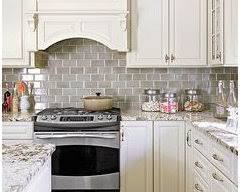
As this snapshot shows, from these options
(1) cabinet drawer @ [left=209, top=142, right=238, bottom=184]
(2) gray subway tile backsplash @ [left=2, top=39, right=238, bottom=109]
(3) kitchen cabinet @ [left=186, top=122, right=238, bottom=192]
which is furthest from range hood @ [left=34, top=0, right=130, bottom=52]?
(1) cabinet drawer @ [left=209, top=142, right=238, bottom=184]

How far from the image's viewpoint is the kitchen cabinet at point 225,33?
101 inches

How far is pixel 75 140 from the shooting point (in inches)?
116

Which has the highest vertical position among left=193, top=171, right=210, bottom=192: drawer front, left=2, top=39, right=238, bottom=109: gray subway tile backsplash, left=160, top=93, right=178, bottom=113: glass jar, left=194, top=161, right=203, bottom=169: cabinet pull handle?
left=2, top=39, right=238, bottom=109: gray subway tile backsplash

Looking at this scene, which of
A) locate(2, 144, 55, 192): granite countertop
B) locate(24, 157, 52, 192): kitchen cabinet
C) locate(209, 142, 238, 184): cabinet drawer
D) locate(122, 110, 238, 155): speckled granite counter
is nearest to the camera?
locate(2, 144, 55, 192): granite countertop

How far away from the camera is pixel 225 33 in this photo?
266cm

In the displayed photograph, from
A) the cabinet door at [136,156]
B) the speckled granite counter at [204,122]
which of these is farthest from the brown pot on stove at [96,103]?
the cabinet door at [136,156]

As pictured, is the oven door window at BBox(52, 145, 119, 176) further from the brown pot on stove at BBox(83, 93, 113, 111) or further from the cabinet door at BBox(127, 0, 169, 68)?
the cabinet door at BBox(127, 0, 169, 68)

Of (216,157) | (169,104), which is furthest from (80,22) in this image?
(216,157)

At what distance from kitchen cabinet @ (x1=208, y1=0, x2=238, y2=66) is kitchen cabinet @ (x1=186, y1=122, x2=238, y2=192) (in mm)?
569

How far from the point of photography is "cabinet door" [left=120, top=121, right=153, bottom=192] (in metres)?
2.97

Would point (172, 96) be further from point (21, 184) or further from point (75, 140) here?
point (21, 184)

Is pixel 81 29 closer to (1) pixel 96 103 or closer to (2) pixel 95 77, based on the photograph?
(2) pixel 95 77

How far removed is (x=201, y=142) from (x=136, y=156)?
709mm

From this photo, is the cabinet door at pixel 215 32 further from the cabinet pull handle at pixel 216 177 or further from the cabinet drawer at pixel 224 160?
the cabinet pull handle at pixel 216 177
